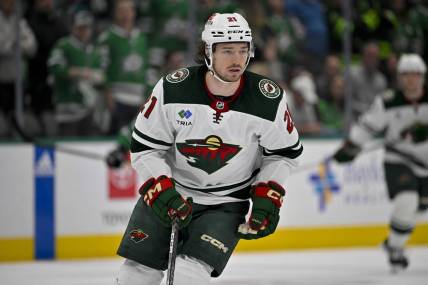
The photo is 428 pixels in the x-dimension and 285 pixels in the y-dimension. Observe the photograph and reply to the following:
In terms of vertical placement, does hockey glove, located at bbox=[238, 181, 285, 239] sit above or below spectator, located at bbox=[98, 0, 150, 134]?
above

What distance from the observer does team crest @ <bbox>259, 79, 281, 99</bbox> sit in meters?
3.71

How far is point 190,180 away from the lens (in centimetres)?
383

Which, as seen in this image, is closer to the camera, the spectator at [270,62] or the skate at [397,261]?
the skate at [397,261]

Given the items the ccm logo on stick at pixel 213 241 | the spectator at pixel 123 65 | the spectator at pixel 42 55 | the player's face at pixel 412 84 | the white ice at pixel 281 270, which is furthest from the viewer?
the spectator at pixel 123 65

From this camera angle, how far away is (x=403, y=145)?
6.91 meters

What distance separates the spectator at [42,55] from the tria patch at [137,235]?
12.8 feet

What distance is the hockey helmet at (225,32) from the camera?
3604 mm

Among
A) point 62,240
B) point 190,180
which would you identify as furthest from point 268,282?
point 190,180

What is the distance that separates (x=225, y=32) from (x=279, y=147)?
1.67ft

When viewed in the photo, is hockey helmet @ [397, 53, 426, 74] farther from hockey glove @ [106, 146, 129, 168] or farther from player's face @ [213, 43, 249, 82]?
player's face @ [213, 43, 249, 82]

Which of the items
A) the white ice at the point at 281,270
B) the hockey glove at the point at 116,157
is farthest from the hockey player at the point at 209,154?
the hockey glove at the point at 116,157

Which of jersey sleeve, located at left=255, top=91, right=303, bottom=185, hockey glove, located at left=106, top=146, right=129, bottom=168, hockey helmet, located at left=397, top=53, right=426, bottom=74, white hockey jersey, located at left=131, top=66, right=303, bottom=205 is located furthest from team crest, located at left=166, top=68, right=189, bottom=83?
hockey glove, located at left=106, top=146, right=129, bottom=168

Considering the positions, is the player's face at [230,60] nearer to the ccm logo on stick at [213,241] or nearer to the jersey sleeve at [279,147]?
the jersey sleeve at [279,147]

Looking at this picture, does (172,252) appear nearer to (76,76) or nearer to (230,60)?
(230,60)
